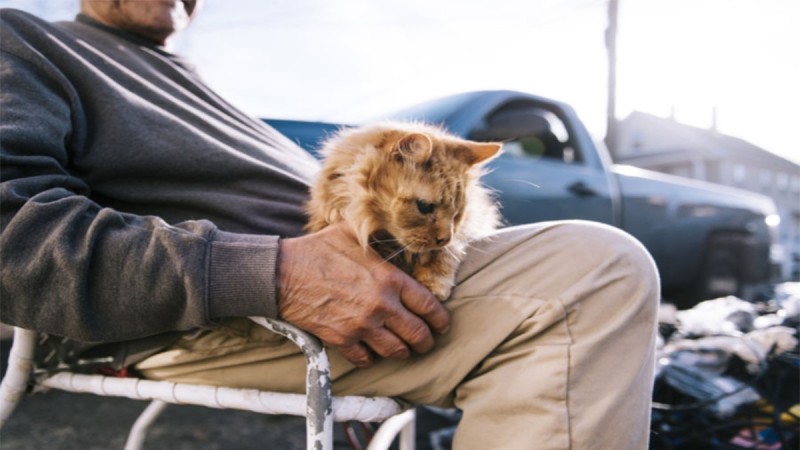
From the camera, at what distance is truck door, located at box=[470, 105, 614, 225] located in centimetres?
339

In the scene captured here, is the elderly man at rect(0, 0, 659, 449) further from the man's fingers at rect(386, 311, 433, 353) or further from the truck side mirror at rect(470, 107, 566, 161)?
the truck side mirror at rect(470, 107, 566, 161)

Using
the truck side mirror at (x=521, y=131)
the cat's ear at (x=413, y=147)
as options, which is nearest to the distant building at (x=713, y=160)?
the truck side mirror at (x=521, y=131)

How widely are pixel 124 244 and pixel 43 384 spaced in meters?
0.44

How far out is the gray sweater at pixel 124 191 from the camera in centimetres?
91

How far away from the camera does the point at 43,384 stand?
113 cm

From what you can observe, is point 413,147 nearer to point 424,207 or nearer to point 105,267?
point 424,207

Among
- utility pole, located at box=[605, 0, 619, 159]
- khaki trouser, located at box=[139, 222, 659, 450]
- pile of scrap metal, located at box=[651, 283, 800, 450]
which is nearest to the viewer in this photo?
khaki trouser, located at box=[139, 222, 659, 450]

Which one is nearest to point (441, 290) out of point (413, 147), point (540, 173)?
point (413, 147)

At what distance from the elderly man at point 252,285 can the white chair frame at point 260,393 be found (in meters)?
0.05

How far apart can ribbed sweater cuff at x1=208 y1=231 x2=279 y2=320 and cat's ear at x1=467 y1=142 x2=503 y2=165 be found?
57 centimetres

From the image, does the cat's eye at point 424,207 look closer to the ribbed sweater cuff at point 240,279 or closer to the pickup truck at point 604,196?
the ribbed sweater cuff at point 240,279

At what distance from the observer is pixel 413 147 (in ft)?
3.89

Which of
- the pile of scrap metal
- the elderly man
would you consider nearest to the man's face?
the elderly man

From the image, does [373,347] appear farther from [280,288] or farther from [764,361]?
[764,361]
